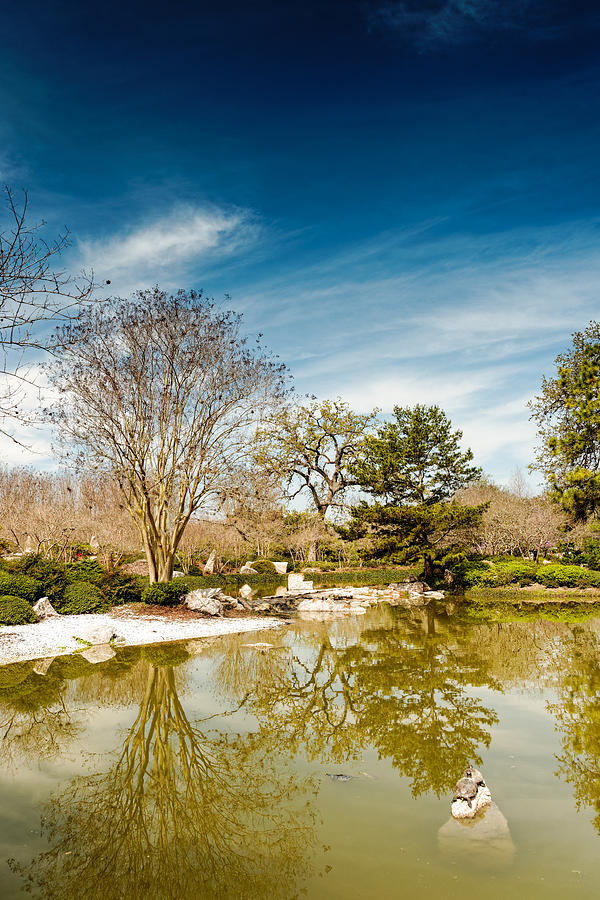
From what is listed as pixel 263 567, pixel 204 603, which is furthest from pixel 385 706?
pixel 263 567

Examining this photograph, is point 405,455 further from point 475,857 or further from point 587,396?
point 475,857

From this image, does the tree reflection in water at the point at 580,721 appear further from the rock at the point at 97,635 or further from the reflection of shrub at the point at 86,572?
the reflection of shrub at the point at 86,572

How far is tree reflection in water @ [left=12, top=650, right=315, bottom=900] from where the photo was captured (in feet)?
11.8

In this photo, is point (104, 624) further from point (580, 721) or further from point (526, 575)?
point (526, 575)

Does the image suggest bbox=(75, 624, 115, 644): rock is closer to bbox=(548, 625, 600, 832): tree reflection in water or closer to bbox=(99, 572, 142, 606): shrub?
bbox=(99, 572, 142, 606): shrub

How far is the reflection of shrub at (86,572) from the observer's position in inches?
704

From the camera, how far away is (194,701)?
7945 mm

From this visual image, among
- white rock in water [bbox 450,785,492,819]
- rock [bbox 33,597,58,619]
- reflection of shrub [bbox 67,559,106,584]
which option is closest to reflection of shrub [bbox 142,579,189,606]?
reflection of shrub [bbox 67,559,106,584]

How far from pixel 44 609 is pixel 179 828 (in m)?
12.3

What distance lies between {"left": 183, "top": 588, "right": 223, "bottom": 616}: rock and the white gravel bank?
0.76 m

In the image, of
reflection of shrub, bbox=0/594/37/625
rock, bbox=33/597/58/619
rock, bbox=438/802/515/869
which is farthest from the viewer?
rock, bbox=33/597/58/619

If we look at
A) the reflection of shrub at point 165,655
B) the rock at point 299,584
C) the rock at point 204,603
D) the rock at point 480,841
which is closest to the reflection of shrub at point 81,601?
the rock at point 204,603

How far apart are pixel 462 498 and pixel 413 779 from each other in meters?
43.0

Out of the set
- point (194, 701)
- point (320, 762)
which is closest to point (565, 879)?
point (320, 762)
